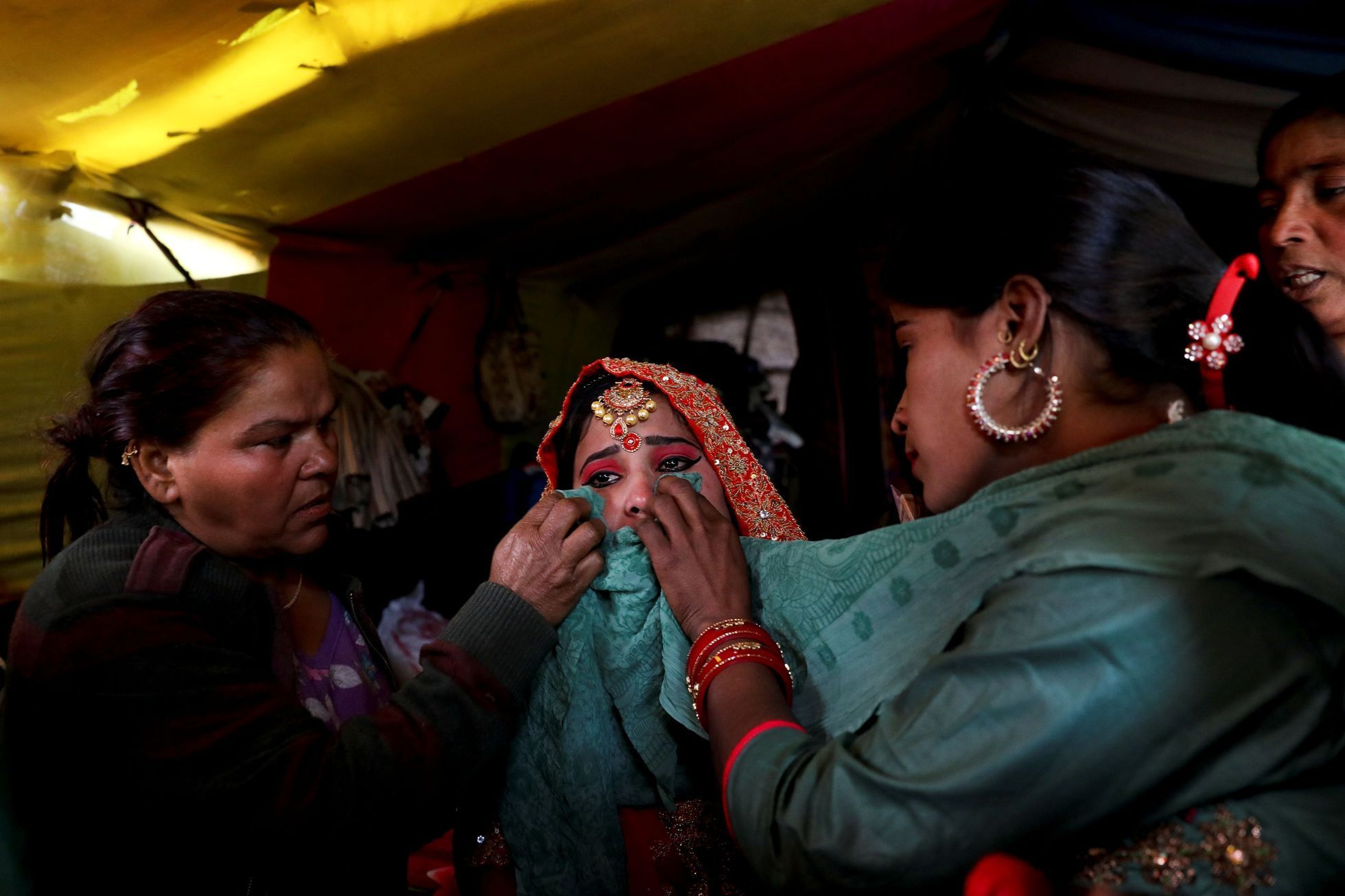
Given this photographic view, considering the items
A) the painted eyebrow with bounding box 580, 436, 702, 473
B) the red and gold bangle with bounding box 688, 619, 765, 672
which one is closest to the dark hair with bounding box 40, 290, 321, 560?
the painted eyebrow with bounding box 580, 436, 702, 473

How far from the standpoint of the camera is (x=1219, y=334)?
1.14 meters

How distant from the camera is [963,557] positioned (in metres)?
1.24

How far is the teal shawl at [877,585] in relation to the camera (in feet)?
3.14

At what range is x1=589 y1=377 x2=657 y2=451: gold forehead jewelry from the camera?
6.97 ft

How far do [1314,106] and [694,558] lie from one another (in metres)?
1.99

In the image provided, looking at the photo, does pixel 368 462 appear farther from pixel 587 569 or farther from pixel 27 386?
pixel 587 569

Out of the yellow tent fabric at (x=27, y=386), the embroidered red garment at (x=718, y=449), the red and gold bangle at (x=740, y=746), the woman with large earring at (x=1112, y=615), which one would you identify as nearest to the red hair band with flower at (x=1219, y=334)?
the woman with large earring at (x=1112, y=615)

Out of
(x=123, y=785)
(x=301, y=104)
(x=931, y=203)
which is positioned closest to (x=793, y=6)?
(x=301, y=104)

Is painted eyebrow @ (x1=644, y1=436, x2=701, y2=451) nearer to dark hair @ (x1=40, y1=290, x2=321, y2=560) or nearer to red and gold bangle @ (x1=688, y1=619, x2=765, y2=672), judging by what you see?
red and gold bangle @ (x1=688, y1=619, x2=765, y2=672)

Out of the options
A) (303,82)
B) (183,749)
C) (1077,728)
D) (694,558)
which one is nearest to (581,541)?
(694,558)

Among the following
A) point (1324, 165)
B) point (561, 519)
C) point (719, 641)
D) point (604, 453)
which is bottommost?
point (719, 641)

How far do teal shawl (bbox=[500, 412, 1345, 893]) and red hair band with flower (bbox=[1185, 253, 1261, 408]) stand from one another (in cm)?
12

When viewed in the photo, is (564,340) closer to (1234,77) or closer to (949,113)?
(949,113)

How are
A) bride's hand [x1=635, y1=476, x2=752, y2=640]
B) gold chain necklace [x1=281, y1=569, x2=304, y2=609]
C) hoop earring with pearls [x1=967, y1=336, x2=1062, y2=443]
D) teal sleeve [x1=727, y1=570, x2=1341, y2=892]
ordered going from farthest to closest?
gold chain necklace [x1=281, y1=569, x2=304, y2=609]
bride's hand [x1=635, y1=476, x2=752, y2=640]
hoop earring with pearls [x1=967, y1=336, x2=1062, y2=443]
teal sleeve [x1=727, y1=570, x2=1341, y2=892]
